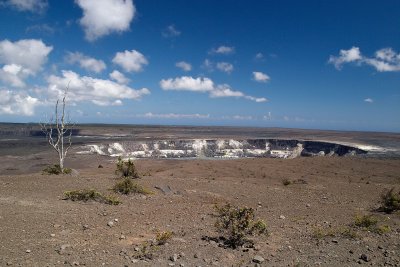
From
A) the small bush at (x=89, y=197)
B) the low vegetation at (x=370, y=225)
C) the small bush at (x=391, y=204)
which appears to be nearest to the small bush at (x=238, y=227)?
the low vegetation at (x=370, y=225)

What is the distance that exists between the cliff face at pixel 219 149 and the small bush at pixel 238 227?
4930cm

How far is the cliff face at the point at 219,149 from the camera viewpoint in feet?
199

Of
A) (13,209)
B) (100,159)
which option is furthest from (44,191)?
(100,159)

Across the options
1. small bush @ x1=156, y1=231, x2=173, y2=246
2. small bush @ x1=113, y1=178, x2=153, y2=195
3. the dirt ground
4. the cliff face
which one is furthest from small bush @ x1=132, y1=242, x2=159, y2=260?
the cliff face

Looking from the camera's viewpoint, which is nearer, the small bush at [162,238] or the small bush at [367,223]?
the small bush at [162,238]

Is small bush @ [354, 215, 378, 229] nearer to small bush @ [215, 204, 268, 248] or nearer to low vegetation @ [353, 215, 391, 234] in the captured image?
low vegetation @ [353, 215, 391, 234]

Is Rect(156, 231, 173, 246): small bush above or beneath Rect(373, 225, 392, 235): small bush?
above

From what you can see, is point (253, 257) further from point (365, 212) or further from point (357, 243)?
point (365, 212)

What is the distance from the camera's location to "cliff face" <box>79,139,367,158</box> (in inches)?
2392

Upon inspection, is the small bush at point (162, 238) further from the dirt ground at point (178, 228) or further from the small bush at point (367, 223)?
the small bush at point (367, 223)

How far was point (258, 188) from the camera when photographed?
17438 mm

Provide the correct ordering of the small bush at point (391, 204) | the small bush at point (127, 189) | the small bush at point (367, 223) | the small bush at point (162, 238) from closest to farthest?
the small bush at point (162, 238) < the small bush at point (367, 223) < the small bush at point (391, 204) < the small bush at point (127, 189)

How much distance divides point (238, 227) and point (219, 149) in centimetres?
6308

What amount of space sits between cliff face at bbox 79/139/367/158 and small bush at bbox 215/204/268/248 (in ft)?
A: 162
